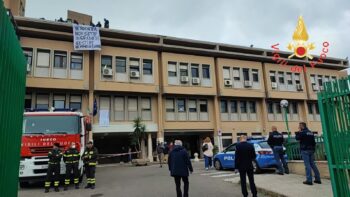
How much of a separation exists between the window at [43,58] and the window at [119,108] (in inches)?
255

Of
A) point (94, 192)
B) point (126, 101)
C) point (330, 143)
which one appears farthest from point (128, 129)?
point (330, 143)

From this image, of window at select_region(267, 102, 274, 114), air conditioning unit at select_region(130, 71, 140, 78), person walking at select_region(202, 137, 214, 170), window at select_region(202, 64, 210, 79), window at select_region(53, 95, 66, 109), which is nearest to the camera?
person walking at select_region(202, 137, 214, 170)

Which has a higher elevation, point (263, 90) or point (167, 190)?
point (263, 90)

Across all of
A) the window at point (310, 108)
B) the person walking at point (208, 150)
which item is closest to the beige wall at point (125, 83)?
the person walking at point (208, 150)

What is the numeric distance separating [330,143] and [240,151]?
2734mm

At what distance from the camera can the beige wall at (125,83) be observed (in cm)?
2541

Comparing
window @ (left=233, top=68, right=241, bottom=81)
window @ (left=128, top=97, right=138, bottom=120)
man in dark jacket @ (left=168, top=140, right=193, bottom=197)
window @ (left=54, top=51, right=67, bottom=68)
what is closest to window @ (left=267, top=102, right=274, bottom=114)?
window @ (left=233, top=68, right=241, bottom=81)

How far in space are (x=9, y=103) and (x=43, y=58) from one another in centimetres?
2268

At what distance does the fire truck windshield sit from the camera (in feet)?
38.5

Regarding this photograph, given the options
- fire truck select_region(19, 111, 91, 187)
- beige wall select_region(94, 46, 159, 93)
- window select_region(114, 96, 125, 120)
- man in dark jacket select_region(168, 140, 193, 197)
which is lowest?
man in dark jacket select_region(168, 140, 193, 197)

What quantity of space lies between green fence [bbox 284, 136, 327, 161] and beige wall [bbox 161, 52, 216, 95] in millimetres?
16376

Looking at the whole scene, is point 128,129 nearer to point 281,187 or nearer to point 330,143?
point 281,187

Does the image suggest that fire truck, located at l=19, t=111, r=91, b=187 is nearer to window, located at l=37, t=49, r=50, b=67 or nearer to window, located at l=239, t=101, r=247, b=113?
window, located at l=37, t=49, r=50, b=67

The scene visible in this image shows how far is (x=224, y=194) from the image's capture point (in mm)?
8859
